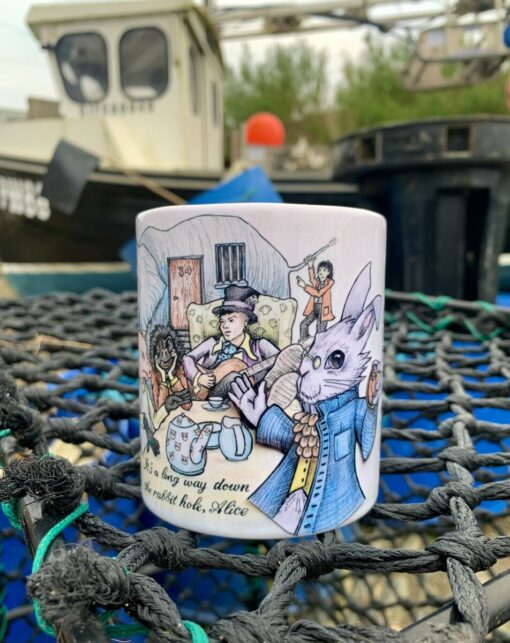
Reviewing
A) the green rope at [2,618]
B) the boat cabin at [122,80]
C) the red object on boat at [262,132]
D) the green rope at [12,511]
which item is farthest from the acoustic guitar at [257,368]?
the red object on boat at [262,132]

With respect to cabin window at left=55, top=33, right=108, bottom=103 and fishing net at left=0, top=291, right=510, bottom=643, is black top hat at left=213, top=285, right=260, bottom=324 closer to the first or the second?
fishing net at left=0, top=291, right=510, bottom=643

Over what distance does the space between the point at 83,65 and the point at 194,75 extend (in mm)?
510

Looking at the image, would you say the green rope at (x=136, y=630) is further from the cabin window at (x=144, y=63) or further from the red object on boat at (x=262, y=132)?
the red object on boat at (x=262, y=132)

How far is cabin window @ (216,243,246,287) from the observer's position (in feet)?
0.81

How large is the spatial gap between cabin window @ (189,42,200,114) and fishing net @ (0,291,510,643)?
216cm

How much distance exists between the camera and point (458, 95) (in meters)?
7.70

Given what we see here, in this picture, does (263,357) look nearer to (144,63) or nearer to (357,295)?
(357,295)

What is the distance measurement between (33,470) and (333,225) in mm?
175

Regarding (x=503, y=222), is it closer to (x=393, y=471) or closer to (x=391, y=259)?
(x=391, y=259)

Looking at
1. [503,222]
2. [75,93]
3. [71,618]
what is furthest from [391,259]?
[75,93]

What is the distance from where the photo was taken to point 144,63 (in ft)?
8.07

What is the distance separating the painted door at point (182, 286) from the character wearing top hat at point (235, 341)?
0.01 meters

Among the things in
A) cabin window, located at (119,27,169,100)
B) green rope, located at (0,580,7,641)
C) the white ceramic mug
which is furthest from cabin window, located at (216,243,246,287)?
cabin window, located at (119,27,169,100)

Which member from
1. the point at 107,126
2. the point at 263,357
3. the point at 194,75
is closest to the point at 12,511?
the point at 263,357
